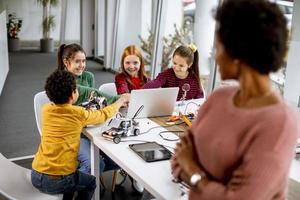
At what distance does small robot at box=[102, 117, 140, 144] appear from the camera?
6.97 ft

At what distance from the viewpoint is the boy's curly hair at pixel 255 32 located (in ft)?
2.82

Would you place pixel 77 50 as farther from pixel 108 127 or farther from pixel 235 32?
pixel 235 32

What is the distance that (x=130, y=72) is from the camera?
300 centimetres

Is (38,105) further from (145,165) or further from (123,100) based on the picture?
(145,165)

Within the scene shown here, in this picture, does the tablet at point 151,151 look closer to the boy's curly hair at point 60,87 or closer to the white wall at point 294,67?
the boy's curly hair at point 60,87

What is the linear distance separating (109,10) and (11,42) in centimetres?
299

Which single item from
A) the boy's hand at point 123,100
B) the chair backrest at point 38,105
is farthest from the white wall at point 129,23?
the boy's hand at point 123,100

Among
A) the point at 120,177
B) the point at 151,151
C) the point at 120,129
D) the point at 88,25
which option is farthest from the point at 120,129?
the point at 88,25

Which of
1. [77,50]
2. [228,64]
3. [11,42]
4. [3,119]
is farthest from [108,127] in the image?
[11,42]

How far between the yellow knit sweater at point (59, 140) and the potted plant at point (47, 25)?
287 inches

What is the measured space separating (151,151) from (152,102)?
60 centimetres

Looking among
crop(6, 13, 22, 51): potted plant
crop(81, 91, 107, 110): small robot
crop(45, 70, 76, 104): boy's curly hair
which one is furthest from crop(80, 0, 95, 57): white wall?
crop(45, 70, 76, 104): boy's curly hair

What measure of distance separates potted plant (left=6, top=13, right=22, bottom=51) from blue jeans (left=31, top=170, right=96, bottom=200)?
7495mm

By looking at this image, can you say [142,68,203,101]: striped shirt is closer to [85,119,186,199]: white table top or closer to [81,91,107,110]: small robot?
[81,91,107,110]: small robot
